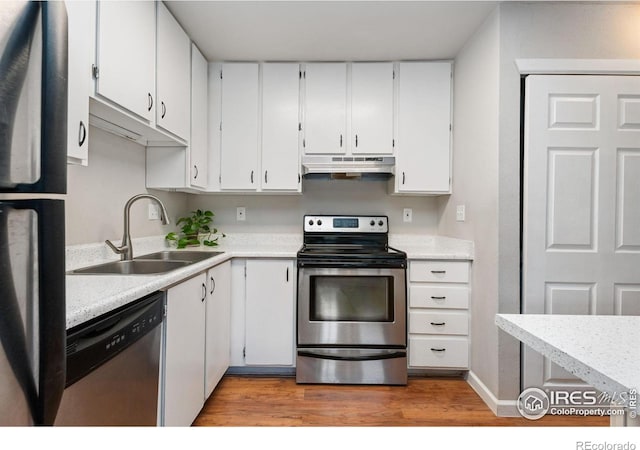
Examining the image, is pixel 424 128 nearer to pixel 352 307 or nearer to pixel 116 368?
pixel 352 307

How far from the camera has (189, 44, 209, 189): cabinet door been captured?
221 centimetres

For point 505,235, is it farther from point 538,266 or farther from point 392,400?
point 392,400

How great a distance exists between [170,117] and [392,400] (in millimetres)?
2177

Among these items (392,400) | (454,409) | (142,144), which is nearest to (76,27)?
(142,144)

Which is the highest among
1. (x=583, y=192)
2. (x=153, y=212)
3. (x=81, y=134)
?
(x=81, y=134)

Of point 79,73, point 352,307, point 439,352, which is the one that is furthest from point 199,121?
point 439,352

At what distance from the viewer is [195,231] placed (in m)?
2.51

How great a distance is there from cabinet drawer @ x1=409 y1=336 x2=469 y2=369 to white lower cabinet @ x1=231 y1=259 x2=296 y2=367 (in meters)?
0.86

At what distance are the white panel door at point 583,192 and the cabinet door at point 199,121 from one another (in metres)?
2.11

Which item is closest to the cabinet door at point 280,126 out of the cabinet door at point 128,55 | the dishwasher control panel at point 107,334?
the cabinet door at point 128,55

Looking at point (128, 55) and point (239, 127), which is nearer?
point (128, 55)

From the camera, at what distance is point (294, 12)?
75.6 inches

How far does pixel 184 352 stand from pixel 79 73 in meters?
1.19

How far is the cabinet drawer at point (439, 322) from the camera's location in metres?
2.18
